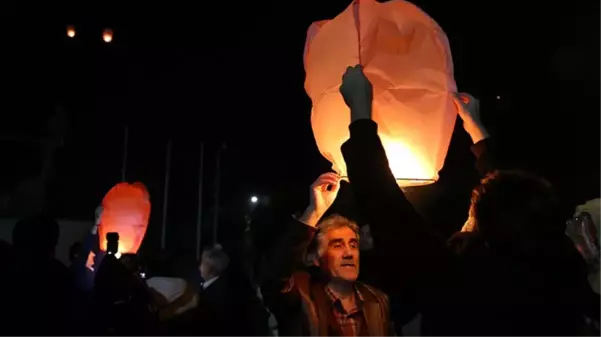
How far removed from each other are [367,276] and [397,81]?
2.35 ft

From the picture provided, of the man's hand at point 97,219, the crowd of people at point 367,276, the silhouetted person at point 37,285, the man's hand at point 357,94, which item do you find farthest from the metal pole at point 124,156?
the man's hand at point 357,94

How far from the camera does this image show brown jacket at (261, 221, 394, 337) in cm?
A: 263

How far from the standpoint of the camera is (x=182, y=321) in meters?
4.67

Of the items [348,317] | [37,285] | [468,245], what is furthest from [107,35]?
[468,245]

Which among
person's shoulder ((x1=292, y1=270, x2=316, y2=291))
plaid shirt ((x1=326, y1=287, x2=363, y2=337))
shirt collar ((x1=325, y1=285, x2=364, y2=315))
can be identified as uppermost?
person's shoulder ((x1=292, y1=270, x2=316, y2=291))

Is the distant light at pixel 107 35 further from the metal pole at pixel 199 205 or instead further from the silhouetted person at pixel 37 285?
the silhouetted person at pixel 37 285

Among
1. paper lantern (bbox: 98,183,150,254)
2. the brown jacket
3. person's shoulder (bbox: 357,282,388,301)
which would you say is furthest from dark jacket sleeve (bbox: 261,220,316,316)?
paper lantern (bbox: 98,183,150,254)

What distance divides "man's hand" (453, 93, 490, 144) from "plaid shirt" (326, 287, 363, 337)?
2.90 ft

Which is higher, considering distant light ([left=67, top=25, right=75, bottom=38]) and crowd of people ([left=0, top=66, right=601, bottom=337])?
distant light ([left=67, top=25, right=75, bottom=38])

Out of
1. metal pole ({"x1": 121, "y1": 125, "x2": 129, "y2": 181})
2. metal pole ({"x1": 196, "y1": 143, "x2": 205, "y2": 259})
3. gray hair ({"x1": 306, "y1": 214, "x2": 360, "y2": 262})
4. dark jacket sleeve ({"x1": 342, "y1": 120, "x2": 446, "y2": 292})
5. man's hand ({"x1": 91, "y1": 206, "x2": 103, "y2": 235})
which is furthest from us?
metal pole ({"x1": 196, "y1": 143, "x2": 205, "y2": 259})

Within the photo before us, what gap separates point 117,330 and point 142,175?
51.4 feet

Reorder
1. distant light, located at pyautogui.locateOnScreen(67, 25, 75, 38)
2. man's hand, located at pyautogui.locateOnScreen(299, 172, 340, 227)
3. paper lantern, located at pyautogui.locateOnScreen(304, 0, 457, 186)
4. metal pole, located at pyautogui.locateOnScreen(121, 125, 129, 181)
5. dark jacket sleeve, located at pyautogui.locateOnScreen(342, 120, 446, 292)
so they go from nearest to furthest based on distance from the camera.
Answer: dark jacket sleeve, located at pyautogui.locateOnScreen(342, 120, 446, 292) → paper lantern, located at pyautogui.locateOnScreen(304, 0, 457, 186) → man's hand, located at pyautogui.locateOnScreen(299, 172, 340, 227) → distant light, located at pyautogui.locateOnScreen(67, 25, 75, 38) → metal pole, located at pyautogui.locateOnScreen(121, 125, 129, 181)

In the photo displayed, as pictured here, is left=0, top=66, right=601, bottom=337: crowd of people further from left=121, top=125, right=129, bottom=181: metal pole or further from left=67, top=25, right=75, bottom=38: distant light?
left=121, top=125, right=129, bottom=181: metal pole

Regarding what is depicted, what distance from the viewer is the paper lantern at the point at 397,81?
6.84ft
